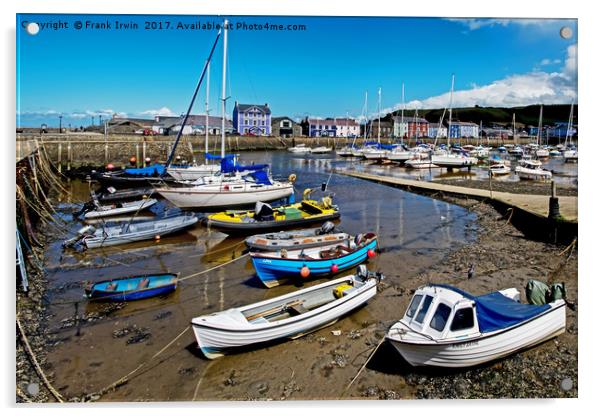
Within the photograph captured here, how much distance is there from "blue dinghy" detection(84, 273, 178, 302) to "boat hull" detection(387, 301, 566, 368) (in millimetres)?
5765

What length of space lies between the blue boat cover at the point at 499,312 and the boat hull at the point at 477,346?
8 centimetres

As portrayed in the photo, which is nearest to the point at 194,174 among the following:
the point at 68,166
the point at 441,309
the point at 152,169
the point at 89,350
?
the point at 152,169

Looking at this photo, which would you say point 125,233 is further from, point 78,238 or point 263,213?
point 263,213

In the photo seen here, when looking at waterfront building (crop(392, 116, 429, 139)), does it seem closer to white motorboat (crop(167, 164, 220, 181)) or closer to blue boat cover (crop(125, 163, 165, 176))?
white motorboat (crop(167, 164, 220, 181))

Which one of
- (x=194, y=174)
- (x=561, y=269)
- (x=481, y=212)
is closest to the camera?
(x=561, y=269)

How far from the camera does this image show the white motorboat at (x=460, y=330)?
20.7ft

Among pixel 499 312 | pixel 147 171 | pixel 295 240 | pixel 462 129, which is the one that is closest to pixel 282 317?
pixel 499 312

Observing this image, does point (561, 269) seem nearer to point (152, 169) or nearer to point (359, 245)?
point (359, 245)

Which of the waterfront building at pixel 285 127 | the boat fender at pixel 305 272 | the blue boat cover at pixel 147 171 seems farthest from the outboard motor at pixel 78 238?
the waterfront building at pixel 285 127

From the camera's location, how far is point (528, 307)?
7.17m

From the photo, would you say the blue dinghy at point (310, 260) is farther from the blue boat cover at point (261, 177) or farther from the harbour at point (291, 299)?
the blue boat cover at point (261, 177)

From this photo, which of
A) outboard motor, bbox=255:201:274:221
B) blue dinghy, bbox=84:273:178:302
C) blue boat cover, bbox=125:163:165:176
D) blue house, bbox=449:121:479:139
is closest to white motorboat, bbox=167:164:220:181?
blue boat cover, bbox=125:163:165:176

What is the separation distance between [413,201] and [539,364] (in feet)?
52.8

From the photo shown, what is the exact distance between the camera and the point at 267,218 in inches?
627
